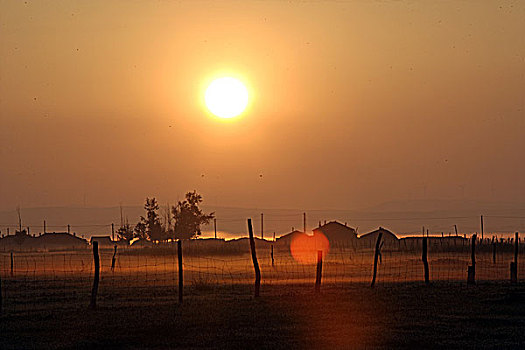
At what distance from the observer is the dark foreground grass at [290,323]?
20281 millimetres

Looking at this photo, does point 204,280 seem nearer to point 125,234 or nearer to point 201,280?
point 201,280

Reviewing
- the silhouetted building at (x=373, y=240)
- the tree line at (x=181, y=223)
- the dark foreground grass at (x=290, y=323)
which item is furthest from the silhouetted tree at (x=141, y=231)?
the dark foreground grass at (x=290, y=323)

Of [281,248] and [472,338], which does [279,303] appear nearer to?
[472,338]

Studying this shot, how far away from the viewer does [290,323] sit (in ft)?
77.6

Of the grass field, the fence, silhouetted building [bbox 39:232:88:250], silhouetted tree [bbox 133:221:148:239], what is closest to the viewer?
the grass field

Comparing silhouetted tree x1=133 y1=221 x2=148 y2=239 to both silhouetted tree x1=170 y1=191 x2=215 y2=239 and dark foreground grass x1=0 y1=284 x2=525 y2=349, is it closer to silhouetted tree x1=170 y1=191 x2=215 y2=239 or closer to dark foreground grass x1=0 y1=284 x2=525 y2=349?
silhouetted tree x1=170 y1=191 x2=215 y2=239

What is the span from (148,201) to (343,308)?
11384 cm

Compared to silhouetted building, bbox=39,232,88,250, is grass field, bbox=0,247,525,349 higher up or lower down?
higher up

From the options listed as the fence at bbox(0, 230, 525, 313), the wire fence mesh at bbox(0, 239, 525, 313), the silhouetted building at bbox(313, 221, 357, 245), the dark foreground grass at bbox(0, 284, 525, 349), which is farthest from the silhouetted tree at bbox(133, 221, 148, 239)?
the dark foreground grass at bbox(0, 284, 525, 349)

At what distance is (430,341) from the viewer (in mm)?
20172

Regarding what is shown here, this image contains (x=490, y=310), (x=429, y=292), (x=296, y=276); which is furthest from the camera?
(x=296, y=276)

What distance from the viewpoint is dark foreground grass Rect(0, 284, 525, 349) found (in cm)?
2028

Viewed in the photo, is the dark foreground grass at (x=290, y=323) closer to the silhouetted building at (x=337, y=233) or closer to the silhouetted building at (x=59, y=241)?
the silhouetted building at (x=337, y=233)

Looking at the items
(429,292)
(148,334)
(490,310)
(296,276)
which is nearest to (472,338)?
(490,310)
